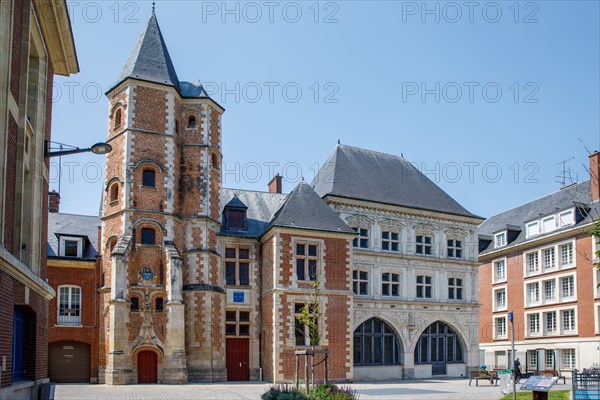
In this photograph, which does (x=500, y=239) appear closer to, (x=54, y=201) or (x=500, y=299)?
(x=500, y=299)

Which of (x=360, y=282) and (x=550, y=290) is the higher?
(x=360, y=282)

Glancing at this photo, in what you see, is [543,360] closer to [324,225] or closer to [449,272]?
[449,272]

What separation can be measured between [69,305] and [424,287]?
1893 centimetres

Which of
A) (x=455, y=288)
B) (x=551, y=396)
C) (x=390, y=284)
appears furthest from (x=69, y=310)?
(x=455, y=288)

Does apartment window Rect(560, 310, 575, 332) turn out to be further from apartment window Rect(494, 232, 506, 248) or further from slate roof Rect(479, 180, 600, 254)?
apartment window Rect(494, 232, 506, 248)

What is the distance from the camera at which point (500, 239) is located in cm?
4759

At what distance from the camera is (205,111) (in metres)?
33.9

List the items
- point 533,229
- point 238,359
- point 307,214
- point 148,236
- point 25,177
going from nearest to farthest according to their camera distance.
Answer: point 25,177 → point 148,236 → point 238,359 → point 307,214 → point 533,229

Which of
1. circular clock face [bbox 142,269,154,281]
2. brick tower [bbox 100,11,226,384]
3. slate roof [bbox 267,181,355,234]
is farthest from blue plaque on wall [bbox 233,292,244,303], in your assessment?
circular clock face [bbox 142,269,154,281]

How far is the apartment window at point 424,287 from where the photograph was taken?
38.5 metres

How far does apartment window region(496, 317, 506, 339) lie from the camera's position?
153 feet

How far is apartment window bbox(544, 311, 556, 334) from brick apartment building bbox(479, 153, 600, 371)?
0.06m

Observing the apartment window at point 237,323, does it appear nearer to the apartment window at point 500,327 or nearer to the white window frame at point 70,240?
the white window frame at point 70,240

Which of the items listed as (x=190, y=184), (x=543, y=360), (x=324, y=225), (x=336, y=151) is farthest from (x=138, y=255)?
(x=543, y=360)
